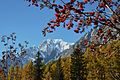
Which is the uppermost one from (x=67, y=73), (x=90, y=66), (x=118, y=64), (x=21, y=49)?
(x=21, y=49)

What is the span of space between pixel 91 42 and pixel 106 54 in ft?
1.59

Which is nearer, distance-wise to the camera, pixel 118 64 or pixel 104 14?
pixel 104 14

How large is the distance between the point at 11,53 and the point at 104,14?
77910 mm

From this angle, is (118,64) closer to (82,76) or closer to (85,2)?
(82,76)

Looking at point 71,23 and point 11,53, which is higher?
point 11,53

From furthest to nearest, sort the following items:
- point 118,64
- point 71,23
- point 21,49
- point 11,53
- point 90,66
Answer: point 21,49 → point 11,53 → point 90,66 → point 118,64 → point 71,23

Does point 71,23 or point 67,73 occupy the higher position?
point 67,73

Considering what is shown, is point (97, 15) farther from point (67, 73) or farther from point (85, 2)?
point (67, 73)

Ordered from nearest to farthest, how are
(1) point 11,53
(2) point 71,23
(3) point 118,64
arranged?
(2) point 71,23
(3) point 118,64
(1) point 11,53

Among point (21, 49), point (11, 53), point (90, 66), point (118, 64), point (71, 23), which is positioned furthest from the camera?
point (21, 49)

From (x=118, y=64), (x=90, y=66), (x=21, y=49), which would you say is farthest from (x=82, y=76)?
(x=21, y=49)

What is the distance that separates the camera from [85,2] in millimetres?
8734

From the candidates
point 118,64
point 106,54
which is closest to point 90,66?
point 118,64

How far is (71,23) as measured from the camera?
8.64m
